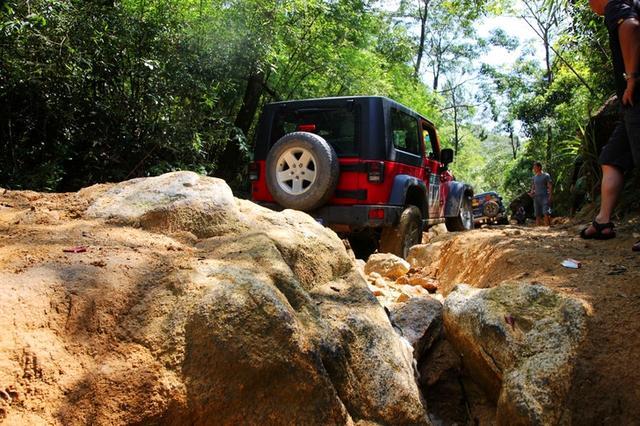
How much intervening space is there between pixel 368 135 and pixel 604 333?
3269 mm

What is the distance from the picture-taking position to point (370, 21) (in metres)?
12.0

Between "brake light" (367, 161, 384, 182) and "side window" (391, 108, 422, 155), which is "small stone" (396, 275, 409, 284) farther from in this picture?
A: "side window" (391, 108, 422, 155)

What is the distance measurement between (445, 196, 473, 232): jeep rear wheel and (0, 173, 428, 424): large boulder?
5.97m

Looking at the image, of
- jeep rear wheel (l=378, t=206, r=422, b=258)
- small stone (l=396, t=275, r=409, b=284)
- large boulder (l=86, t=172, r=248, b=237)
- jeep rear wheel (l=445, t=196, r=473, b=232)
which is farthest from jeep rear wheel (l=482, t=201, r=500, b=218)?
large boulder (l=86, t=172, r=248, b=237)

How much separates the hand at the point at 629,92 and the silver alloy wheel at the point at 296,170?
8.81 ft

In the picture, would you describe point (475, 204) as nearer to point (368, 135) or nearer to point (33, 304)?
point (368, 135)

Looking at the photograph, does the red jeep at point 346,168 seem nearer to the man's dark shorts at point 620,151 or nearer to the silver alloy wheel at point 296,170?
the silver alloy wheel at point 296,170

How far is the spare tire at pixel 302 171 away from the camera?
4875mm

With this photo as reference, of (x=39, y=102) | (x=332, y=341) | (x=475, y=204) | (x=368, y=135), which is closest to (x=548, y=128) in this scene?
(x=475, y=204)

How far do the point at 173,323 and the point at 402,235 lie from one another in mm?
4037

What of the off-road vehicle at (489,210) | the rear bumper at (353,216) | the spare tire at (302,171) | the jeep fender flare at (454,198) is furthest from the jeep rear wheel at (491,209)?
the spare tire at (302,171)

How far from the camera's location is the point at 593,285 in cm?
276

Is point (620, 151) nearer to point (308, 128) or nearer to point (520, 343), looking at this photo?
point (520, 343)

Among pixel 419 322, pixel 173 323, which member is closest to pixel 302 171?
pixel 419 322
